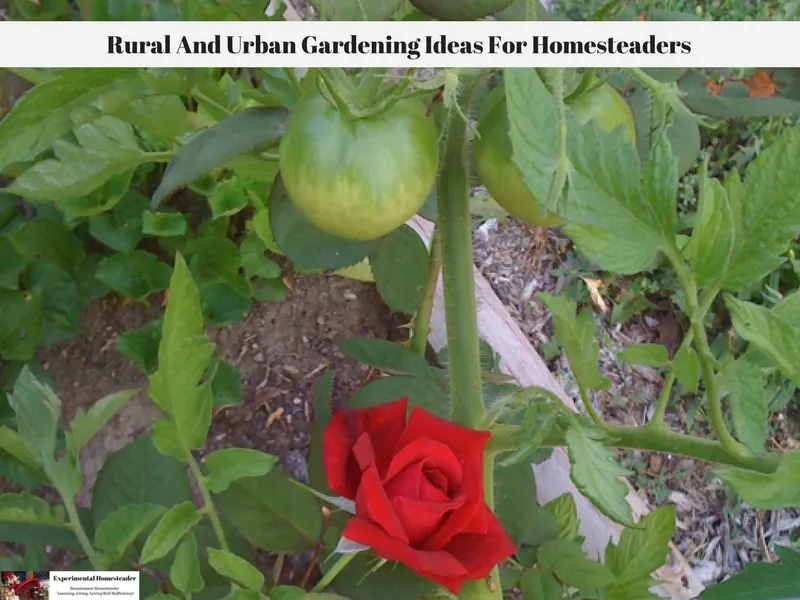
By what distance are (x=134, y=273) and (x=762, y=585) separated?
2.39 feet

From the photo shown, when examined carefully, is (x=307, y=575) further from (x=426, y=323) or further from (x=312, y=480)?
(x=426, y=323)

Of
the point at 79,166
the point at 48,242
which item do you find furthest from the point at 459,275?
the point at 48,242

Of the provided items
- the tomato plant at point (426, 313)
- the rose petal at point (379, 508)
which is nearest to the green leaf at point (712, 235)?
the tomato plant at point (426, 313)

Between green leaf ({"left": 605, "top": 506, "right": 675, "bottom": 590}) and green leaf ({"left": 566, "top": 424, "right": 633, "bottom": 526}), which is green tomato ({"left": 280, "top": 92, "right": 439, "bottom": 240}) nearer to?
green leaf ({"left": 566, "top": 424, "right": 633, "bottom": 526})

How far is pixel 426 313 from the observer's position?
0.82 meters

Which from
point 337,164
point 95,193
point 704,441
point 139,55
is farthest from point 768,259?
point 95,193

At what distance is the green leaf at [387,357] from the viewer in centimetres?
80

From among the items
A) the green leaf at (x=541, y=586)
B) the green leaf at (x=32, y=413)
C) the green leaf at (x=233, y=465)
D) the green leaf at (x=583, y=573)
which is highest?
the green leaf at (x=32, y=413)

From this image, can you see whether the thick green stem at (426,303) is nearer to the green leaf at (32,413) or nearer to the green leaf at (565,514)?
the green leaf at (565,514)

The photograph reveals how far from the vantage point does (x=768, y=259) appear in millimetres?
401

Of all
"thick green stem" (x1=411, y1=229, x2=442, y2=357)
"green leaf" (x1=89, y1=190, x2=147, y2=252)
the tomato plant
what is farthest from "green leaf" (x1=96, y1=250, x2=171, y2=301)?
"thick green stem" (x1=411, y1=229, x2=442, y2=357)

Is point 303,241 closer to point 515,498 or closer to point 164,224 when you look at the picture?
point 515,498

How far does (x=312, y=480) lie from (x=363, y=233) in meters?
0.35

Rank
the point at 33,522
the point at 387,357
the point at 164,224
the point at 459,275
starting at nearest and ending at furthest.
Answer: the point at 459,275, the point at 33,522, the point at 387,357, the point at 164,224
